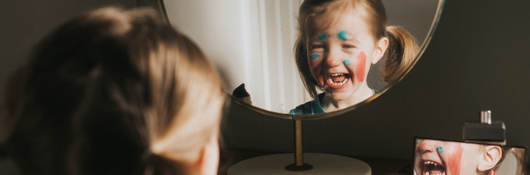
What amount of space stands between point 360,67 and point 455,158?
0.17 meters

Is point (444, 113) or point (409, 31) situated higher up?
point (409, 31)

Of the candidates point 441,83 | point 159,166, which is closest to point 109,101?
point 159,166

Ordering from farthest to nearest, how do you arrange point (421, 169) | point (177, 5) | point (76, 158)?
point (177, 5) < point (421, 169) < point (76, 158)

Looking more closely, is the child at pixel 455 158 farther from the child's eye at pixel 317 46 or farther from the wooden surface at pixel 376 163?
the child's eye at pixel 317 46

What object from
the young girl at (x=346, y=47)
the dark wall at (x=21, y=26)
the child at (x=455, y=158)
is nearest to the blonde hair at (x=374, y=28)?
the young girl at (x=346, y=47)

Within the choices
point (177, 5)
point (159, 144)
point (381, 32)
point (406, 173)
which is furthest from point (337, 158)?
point (159, 144)

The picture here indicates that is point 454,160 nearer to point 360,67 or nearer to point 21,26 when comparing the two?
point 360,67

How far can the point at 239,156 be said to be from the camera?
3.08 feet

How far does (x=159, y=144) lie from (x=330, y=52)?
1.38ft

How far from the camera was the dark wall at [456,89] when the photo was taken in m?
0.75

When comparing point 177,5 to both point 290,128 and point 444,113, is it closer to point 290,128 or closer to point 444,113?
point 290,128

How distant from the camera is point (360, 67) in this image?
2.33ft

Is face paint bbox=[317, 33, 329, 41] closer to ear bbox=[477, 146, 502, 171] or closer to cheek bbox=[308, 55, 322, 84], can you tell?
cheek bbox=[308, 55, 322, 84]

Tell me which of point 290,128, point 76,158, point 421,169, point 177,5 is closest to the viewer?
point 76,158
